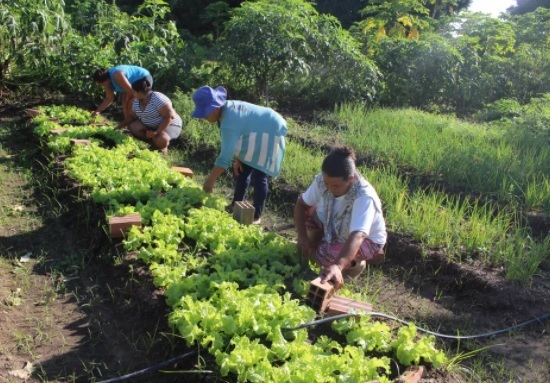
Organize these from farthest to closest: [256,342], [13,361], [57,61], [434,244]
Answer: [57,61] < [434,244] < [13,361] < [256,342]

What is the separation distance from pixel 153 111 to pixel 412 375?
4550 millimetres

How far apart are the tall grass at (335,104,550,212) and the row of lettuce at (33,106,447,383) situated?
254 cm

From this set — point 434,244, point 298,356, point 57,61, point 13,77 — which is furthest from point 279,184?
point 13,77

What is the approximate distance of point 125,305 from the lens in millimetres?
3330

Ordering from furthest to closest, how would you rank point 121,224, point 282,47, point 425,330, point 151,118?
point 282,47 < point 151,118 < point 121,224 < point 425,330

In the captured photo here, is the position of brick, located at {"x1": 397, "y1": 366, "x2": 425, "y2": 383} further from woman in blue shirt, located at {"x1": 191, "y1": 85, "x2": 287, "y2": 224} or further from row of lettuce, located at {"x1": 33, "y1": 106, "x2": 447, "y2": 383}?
woman in blue shirt, located at {"x1": 191, "y1": 85, "x2": 287, "y2": 224}

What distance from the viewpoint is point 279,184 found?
554cm

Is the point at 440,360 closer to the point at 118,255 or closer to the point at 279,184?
the point at 118,255

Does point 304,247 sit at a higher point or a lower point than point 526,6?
lower

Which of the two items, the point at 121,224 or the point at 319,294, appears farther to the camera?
the point at 121,224

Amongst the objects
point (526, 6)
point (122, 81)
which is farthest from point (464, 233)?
point (526, 6)

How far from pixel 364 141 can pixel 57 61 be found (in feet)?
16.4

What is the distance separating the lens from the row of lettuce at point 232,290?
2387 millimetres

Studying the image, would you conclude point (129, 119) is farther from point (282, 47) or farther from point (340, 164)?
point (340, 164)
